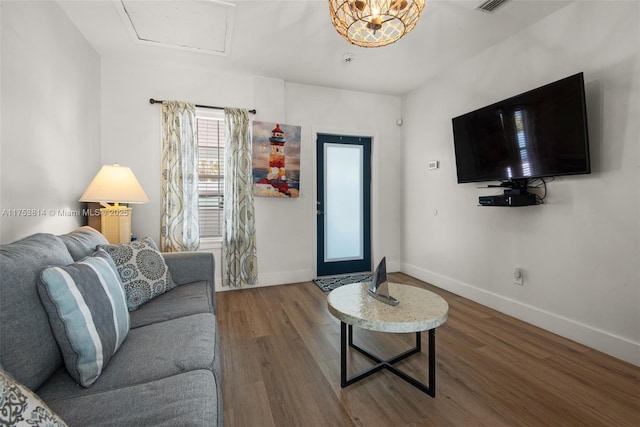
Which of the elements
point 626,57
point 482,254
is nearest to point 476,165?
point 482,254

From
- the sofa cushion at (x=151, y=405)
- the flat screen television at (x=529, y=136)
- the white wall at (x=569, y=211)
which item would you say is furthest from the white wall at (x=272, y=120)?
the sofa cushion at (x=151, y=405)

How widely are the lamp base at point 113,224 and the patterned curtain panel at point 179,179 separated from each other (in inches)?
22.7

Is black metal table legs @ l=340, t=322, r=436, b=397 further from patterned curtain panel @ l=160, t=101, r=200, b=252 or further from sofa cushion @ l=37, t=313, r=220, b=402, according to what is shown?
patterned curtain panel @ l=160, t=101, r=200, b=252

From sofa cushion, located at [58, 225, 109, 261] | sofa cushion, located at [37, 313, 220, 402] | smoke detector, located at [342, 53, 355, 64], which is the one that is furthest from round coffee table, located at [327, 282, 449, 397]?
smoke detector, located at [342, 53, 355, 64]

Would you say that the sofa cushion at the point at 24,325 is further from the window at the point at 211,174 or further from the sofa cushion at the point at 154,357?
the window at the point at 211,174

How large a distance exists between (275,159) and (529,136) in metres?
2.60

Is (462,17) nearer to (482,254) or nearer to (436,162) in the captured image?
(436,162)

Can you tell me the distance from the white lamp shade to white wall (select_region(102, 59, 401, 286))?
0.80 metres

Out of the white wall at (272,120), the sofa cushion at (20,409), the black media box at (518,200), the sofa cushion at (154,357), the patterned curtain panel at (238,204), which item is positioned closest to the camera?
the sofa cushion at (20,409)

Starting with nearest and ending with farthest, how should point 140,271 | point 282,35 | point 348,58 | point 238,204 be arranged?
point 140,271 < point 282,35 < point 348,58 < point 238,204

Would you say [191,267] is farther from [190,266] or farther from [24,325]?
[24,325]

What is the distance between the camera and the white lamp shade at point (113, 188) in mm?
2248

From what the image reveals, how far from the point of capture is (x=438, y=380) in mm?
1746

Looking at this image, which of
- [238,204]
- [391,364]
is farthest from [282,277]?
[391,364]
